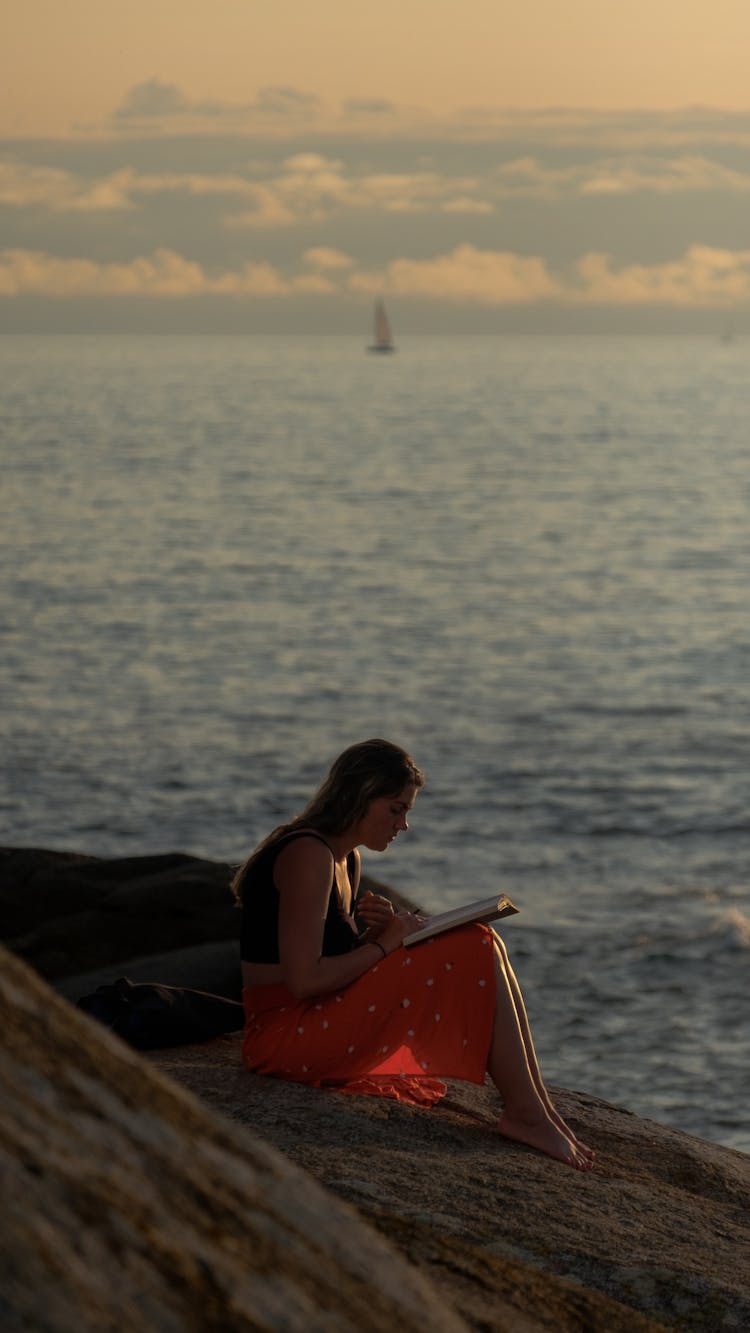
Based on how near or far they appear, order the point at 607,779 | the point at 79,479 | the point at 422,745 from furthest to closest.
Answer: the point at 79,479
the point at 422,745
the point at 607,779

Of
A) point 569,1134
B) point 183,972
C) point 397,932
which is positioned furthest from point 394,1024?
point 183,972

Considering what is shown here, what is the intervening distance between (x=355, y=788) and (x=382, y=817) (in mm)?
134

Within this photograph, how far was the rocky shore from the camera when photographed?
219cm

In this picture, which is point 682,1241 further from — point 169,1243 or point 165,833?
point 165,833

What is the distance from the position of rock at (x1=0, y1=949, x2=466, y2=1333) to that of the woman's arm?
3192 millimetres

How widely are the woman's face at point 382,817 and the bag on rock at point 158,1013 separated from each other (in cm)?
123

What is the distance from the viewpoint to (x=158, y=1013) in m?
6.64

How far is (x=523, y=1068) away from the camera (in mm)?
5848

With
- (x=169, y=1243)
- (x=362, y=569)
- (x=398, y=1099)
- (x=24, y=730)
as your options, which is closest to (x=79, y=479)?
(x=362, y=569)

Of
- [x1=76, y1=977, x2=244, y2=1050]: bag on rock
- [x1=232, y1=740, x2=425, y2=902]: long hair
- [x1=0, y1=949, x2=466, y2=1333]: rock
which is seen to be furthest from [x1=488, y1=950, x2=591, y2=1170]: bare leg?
[x1=0, y1=949, x2=466, y2=1333]: rock

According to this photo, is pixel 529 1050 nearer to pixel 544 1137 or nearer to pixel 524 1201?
pixel 544 1137

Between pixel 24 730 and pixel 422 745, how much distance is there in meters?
4.43

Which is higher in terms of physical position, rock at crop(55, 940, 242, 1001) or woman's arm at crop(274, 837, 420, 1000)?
woman's arm at crop(274, 837, 420, 1000)

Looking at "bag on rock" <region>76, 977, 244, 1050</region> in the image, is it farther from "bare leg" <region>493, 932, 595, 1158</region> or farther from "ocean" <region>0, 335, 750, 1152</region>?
"ocean" <region>0, 335, 750, 1152</region>
